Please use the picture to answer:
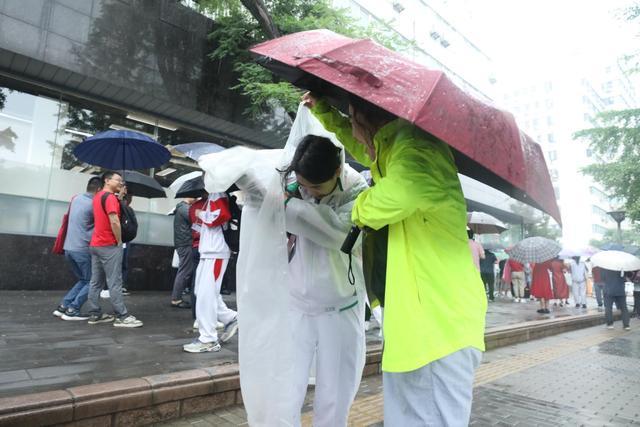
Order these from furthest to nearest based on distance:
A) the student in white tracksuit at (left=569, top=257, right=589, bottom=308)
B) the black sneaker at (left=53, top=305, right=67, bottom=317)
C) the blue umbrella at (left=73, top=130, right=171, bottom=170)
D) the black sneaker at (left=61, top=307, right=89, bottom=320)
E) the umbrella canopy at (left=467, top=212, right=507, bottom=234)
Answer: the student in white tracksuit at (left=569, top=257, right=589, bottom=308), the umbrella canopy at (left=467, top=212, right=507, bottom=234), the blue umbrella at (left=73, top=130, right=171, bottom=170), the black sneaker at (left=53, top=305, right=67, bottom=317), the black sneaker at (left=61, top=307, right=89, bottom=320)

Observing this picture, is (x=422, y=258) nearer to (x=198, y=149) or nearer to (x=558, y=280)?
(x=198, y=149)

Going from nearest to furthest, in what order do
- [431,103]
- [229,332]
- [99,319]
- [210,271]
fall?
[431,103], [210,271], [229,332], [99,319]

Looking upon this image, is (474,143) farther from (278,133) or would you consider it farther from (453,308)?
(278,133)

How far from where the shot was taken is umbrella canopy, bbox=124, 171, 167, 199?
7.96m

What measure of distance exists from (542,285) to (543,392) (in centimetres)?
788

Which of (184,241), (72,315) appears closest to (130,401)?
(72,315)

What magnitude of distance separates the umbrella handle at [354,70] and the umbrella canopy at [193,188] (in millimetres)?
3980

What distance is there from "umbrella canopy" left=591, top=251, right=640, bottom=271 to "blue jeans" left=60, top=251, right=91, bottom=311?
9.98m

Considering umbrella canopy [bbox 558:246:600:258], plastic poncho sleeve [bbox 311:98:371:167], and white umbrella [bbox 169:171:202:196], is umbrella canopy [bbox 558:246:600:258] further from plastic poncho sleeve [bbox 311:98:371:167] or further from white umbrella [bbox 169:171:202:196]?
plastic poncho sleeve [bbox 311:98:371:167]

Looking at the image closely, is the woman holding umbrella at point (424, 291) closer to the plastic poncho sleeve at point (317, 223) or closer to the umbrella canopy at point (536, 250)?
the plastic poncho sleeve at point (317, 223)

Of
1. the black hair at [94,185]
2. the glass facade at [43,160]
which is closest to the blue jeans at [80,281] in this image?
the black hair at [94,185]

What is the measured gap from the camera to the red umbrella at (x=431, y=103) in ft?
4.85

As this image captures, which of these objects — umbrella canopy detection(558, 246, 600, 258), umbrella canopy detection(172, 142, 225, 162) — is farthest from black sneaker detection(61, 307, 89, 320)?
umbrella canopy detection(558, 246, 600, 258)

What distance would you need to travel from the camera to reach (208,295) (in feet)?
14.4
